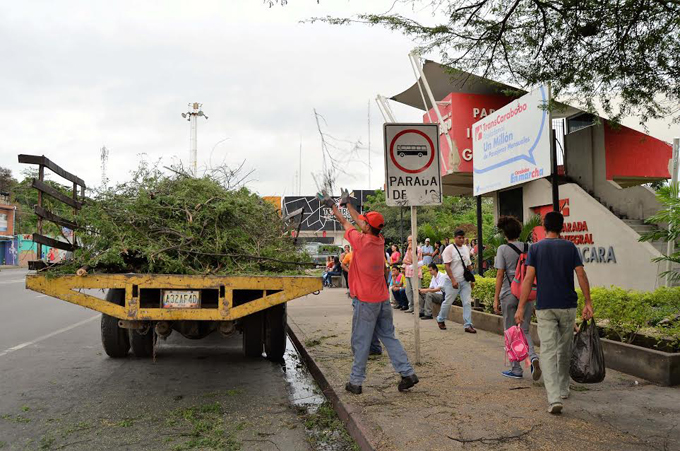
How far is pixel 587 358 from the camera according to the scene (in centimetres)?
458

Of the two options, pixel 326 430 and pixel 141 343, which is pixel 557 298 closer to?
pixel 326 430

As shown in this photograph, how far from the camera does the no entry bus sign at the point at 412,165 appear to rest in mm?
6195

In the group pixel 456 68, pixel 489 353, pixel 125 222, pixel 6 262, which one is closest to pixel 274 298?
pixel 125 222

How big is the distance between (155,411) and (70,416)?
71 centimetres

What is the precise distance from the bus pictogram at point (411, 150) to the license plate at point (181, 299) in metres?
2.77

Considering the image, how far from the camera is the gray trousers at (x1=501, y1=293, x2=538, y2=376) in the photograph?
5645 mm

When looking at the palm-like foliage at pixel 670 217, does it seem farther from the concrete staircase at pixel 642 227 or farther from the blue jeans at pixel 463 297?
the concrete staircase at pixel 642 227

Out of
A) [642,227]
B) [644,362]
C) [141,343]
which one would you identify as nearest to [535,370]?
[644,362]

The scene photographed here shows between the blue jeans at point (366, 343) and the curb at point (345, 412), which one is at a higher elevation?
the blue jeans at point (366, 343)

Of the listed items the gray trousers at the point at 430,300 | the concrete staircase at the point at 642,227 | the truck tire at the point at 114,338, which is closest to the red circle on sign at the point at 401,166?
the truck tire at the point at 114,338

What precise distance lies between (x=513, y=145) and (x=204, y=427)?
11.2 m

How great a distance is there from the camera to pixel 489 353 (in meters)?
7.02

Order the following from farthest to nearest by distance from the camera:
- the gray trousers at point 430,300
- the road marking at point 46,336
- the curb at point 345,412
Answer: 1. the gray trousers at point 430,300
2. the road marking at point 46,336
3. the curb at point 345,412

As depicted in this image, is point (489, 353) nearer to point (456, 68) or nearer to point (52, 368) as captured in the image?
point (456, 68)
